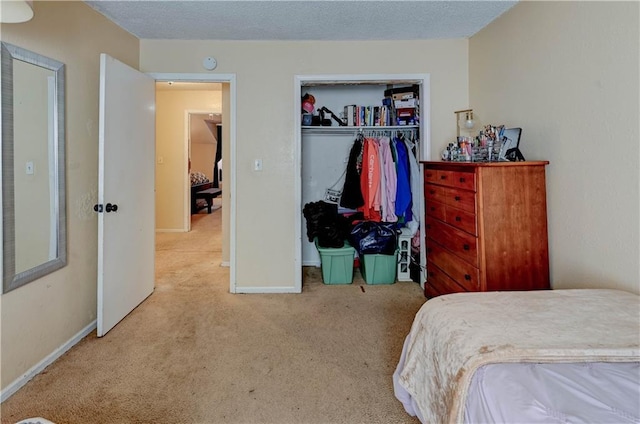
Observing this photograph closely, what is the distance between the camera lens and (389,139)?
3.44 metres

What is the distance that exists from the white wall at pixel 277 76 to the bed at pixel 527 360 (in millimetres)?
2043

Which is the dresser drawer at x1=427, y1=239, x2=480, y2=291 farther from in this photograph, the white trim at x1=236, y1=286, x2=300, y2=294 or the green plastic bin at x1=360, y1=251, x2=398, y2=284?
the white trim at x1=236, y1=286, x2=300, y2=294

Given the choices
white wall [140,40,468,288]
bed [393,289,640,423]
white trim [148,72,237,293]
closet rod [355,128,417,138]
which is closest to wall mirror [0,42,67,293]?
white trim [148,72,237,293]

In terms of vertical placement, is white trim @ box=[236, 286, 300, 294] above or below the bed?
below

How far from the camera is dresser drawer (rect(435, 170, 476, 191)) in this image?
6.82 feet

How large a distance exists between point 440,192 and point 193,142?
28.9ft

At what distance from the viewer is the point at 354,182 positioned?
3.50 metres

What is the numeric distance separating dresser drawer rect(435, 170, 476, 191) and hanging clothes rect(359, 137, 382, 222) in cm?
74

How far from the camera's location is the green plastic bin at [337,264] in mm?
3326

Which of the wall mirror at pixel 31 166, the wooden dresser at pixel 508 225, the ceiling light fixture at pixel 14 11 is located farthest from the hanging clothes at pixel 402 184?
the ceiling light fixture at pixel 14 11

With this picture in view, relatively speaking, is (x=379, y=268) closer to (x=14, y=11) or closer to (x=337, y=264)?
(x=337, y=264)

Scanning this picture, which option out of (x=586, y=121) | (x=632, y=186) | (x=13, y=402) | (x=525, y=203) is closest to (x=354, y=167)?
(x=525, y=203)

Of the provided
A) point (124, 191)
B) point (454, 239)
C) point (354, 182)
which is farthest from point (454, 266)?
point (124, 191)

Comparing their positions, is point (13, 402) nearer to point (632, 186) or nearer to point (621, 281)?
point (621, 281)
